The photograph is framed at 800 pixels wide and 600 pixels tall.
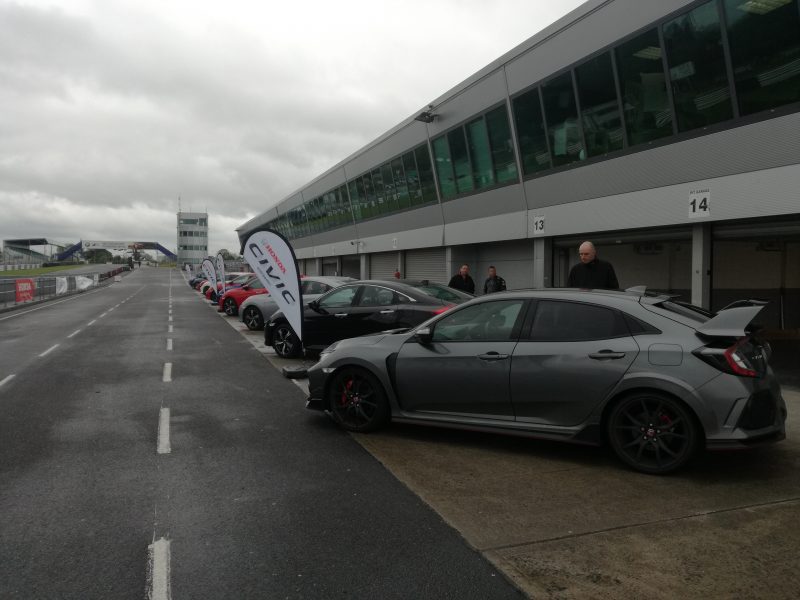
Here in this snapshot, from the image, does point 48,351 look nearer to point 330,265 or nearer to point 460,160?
point 460,160

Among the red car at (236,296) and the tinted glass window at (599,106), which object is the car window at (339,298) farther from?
the red car at (236,296)

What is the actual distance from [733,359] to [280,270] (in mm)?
7315

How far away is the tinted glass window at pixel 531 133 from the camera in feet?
50.8

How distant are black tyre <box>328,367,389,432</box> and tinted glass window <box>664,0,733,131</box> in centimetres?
901

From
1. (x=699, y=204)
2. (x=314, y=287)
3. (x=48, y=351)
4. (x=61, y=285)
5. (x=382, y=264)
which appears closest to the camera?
(x=699, y=204)

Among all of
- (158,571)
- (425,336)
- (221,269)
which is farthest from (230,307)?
(158,571)

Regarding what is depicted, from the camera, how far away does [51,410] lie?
22.6ft

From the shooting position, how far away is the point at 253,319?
52.7 ft

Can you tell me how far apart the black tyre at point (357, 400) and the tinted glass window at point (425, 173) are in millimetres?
16818

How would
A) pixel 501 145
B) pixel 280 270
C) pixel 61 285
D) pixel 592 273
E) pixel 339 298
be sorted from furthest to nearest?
1. pixel 61 285
2. pixel 501 145
3. pixel 339 298
4. pixel 280 270
5. pixel 592 273

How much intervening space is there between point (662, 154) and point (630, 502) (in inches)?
392

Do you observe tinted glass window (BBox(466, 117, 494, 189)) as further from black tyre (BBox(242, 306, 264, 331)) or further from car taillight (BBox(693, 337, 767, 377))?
car taillight (BBox(693, 337, 767, 377))

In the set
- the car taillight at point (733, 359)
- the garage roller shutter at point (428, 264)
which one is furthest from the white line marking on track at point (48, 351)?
the garage roller shutter at point (428, 264)

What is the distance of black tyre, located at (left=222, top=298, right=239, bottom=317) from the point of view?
21.4 metres
